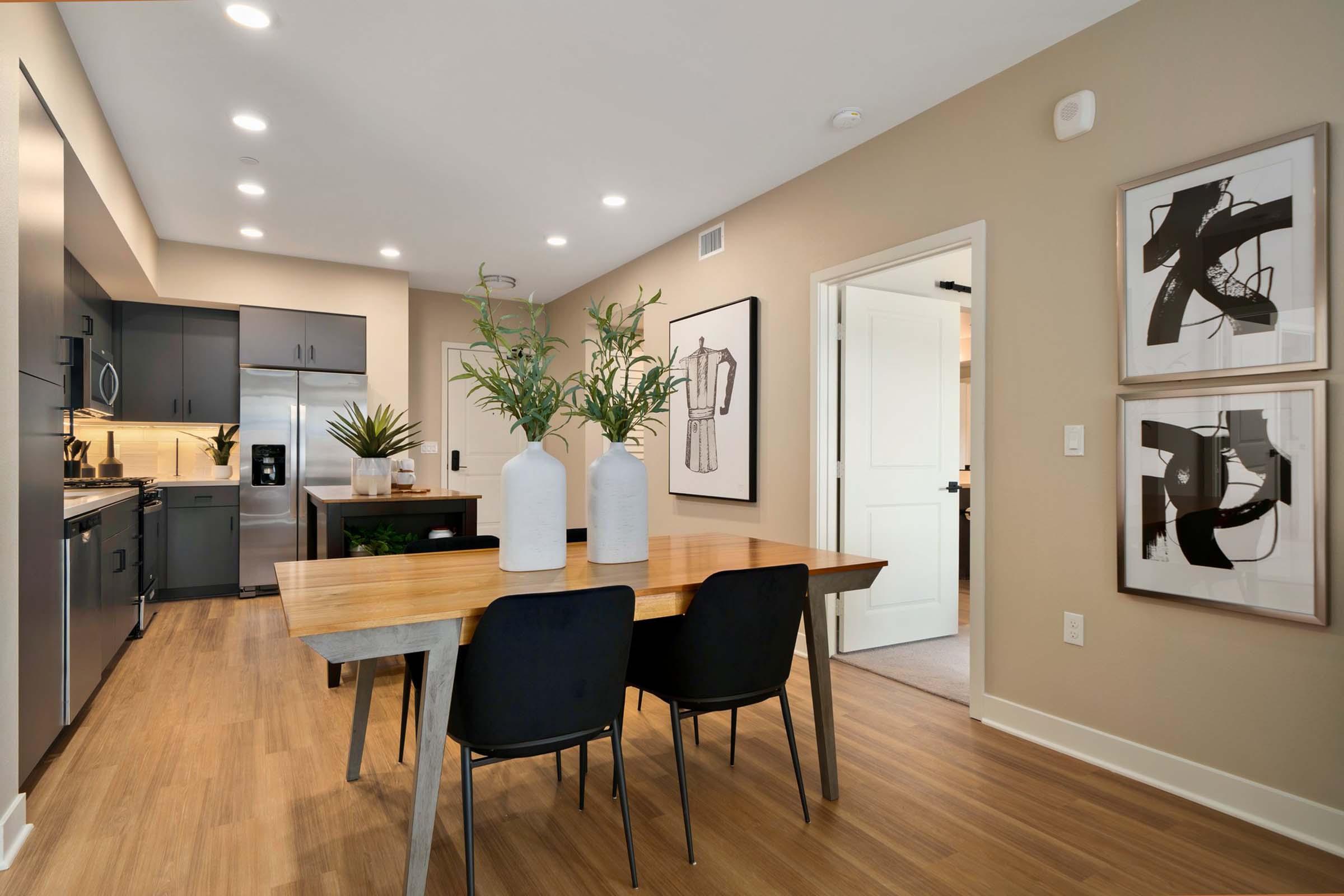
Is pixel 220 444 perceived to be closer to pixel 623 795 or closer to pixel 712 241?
pixel 712 241

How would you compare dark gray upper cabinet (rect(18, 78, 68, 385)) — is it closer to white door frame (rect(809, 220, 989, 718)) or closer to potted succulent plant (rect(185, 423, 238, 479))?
white door frame (rect(809, 220, 989, 718))

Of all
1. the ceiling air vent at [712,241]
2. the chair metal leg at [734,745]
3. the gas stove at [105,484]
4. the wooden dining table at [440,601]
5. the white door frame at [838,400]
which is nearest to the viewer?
the wooden dining table at [440,601]

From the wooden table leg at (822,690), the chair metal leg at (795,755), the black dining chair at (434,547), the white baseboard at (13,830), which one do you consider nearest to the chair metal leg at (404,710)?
the black dining chair at (434,547)

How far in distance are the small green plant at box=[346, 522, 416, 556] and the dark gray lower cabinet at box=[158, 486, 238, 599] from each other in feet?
7.51

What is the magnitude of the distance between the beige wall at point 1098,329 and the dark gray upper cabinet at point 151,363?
4.90 meters

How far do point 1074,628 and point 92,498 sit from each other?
4.05 meters

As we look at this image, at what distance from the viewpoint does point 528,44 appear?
2.98 metres

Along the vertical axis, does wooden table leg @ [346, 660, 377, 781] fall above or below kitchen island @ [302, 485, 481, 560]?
below

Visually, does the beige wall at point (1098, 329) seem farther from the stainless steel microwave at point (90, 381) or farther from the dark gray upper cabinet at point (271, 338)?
the dark gray upper cabinet at point (271, 338)

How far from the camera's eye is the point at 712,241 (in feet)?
16.2

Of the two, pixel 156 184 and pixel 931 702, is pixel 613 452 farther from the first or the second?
pixel 156 184

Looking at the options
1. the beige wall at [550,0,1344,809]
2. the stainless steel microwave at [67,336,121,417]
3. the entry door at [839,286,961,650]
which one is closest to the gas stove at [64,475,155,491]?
the stainless steel microwave at [67,336,121,417]

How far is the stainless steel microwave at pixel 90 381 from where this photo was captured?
11.3ft

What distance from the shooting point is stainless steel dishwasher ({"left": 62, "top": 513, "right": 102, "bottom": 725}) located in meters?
2.89
